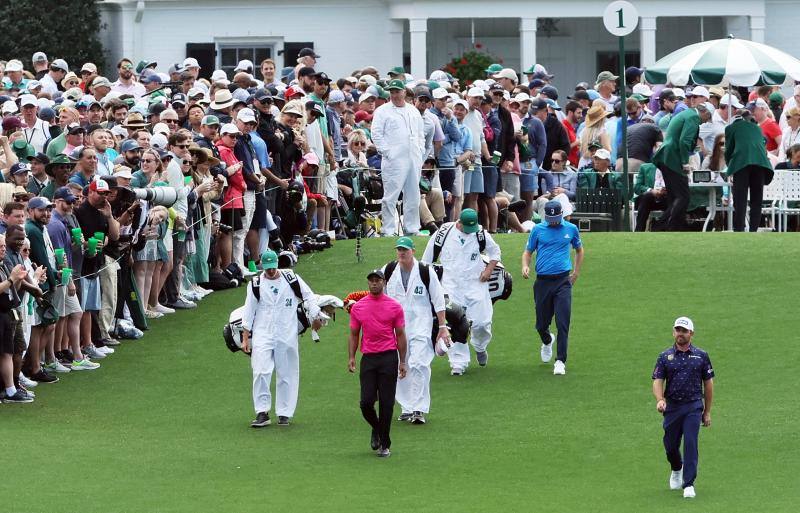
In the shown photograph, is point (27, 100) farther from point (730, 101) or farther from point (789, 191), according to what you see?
point (789, 191)

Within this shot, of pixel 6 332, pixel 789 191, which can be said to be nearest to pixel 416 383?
pixel 6 332

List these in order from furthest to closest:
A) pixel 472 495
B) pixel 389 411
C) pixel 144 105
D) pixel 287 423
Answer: pixel 144 105
pixel 287 423
pixel 389 411
pixel 472 495

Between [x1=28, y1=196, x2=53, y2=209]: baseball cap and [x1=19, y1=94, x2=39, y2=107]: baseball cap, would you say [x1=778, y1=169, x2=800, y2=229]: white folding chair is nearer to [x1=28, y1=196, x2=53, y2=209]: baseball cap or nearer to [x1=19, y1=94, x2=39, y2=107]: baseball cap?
[x1=19, y1=94, x2=39, y2=107]: baseball cap

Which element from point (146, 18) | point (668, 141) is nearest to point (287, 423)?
point (668, 141)

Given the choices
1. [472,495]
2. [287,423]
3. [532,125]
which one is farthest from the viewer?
[532,125]

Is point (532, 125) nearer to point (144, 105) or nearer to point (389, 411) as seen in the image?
point (144, 105)

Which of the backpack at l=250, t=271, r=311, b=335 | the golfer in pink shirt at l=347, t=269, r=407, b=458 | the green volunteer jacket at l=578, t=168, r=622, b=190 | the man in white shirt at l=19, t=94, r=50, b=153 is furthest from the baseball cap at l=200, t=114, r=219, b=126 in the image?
the green volunteer jacket at l=578, t=168, r=622, b=190

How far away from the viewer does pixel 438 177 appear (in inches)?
1069

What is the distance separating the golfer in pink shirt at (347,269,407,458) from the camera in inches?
656

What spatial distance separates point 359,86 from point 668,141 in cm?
598

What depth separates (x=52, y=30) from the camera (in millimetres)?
41906

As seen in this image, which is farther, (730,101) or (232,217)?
(730,101)

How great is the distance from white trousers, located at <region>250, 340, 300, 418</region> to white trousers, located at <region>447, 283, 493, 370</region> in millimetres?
2835

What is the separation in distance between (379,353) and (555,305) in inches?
157
